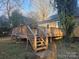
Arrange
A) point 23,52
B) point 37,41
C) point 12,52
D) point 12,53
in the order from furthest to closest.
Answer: point 37,41
point 23,52
point 12,52
point 12,53

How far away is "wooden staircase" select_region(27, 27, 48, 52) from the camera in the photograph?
13.1 m

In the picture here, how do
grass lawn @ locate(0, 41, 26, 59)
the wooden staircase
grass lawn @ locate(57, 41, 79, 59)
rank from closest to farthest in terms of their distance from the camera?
grass lawn @ locate(57, 41, 79, 59) → grass lawn @ locate(0, 41, 26, 59) → the wooden staircase

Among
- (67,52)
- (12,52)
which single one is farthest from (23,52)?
(67,52)

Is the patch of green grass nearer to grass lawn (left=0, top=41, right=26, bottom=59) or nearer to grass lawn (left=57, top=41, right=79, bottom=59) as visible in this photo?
grass lawn (left=0, top=41, right=26, bottom=59)

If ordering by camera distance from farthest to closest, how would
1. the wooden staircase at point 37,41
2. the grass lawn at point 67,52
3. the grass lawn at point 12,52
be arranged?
the wooden staircase at point 37,41 < the grass lawn at point 12,52 < the grass lawn at point 67,52

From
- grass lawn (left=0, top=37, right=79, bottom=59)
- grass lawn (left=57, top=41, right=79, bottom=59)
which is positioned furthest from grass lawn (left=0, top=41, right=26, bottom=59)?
grass lawn (left=57, top=41, right=79, bottom=59)

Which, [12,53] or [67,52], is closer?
[12,53]

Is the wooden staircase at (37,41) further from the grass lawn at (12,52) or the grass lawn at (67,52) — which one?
the grass lawn at (67,52)

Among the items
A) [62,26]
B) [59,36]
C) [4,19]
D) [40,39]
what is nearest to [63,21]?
[62,26]

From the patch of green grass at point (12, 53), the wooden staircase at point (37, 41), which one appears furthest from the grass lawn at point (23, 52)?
the wooden staircase at point (37, 41)

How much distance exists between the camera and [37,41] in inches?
546

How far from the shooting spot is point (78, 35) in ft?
59.9

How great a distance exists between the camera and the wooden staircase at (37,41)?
13102 millimetres

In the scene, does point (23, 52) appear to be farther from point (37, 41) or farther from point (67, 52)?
point (67, 52)
